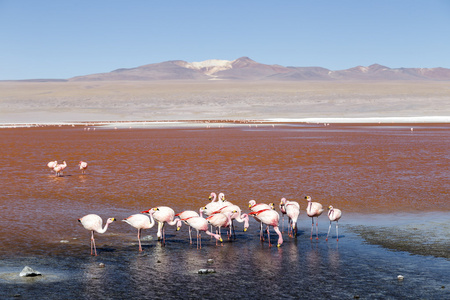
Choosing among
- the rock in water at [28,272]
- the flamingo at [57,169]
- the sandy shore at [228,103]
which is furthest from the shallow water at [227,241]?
the sandy shore at [228,103]

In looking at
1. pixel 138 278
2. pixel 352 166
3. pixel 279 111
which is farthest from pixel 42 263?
pixel 279 111

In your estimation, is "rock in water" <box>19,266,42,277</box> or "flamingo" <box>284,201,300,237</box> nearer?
"rock in water" <box>19,266,42,277</box>

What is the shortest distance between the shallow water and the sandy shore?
7285 centimetres

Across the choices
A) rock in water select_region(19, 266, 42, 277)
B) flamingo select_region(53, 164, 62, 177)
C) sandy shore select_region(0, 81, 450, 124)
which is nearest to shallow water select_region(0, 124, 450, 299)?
rock in water select_region(19, 266, 42, 277)

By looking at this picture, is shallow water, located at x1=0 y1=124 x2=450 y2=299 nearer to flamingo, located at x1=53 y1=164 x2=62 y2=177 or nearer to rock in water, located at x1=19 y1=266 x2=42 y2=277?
rock in water, located at x1=19 y1=266 x2=42 y2=277

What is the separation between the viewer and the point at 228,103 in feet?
381

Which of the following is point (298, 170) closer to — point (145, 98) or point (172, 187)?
point (172, 187)

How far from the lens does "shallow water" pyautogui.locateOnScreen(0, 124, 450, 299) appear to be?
7797 millimetres

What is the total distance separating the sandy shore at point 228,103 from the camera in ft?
327

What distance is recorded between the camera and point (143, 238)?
10719mm

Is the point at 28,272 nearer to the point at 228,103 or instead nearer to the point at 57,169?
the point at 57,169

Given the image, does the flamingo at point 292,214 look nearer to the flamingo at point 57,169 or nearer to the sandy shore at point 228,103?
the flamingo at point 57,169

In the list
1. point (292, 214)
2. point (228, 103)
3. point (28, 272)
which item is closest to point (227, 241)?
point (292, 214)

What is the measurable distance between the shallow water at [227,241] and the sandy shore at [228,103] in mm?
72853
